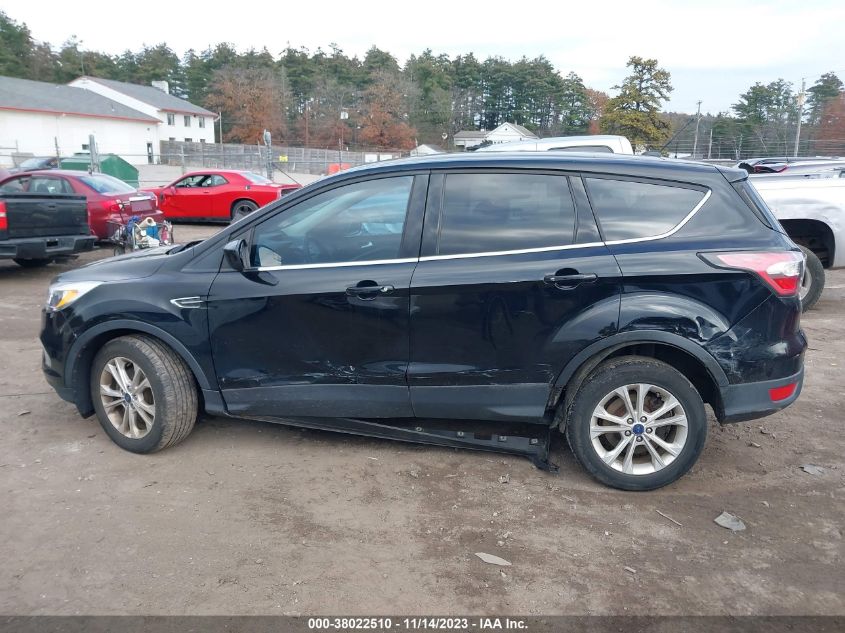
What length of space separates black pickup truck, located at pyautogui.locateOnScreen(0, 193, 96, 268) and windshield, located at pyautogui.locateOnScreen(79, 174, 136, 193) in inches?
78.9

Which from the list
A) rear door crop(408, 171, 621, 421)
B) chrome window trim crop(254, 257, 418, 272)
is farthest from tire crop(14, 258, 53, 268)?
rear door crop(408, 171, 621, 421)

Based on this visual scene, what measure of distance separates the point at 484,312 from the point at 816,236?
6526mm

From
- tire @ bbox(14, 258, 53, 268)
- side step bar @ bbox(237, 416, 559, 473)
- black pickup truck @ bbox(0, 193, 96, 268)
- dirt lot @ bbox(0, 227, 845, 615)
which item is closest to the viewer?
dirt lot @ bbox(0, 227, 845, 615)

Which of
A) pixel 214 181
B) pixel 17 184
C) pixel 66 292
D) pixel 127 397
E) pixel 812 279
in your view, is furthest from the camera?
pixel 214 181

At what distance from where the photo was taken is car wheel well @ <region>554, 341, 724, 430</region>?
3836 millimetres

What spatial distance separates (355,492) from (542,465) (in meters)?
1.14

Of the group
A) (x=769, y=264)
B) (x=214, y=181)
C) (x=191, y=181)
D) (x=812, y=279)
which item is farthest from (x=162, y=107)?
(x=769, y=264)

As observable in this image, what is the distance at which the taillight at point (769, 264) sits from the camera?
3.66 meters

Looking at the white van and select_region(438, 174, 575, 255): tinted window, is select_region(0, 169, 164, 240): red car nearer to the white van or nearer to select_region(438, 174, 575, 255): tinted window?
the white van

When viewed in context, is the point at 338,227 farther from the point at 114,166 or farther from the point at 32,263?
the point at 114,166

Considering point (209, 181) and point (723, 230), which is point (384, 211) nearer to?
point (723, 230)

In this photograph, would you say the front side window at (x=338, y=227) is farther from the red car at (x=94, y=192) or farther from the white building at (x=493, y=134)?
the white building at (x=493, y=134)

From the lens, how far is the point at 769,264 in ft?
12.0

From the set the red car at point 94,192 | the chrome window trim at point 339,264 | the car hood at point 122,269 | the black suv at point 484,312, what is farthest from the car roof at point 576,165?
the red car at point 94,192
